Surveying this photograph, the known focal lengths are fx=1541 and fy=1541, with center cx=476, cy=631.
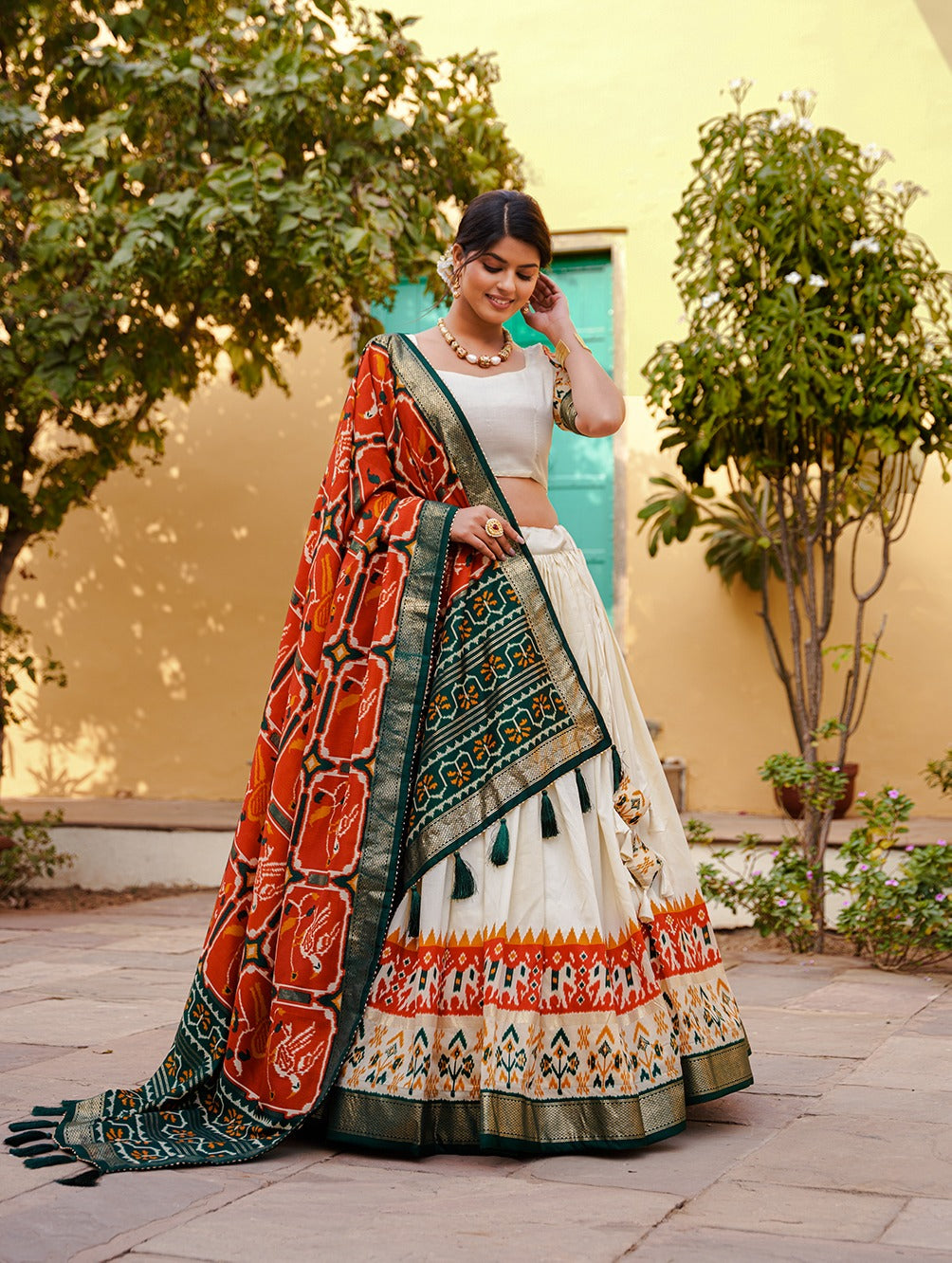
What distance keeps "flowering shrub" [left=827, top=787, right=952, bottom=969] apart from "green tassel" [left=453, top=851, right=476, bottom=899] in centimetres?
225

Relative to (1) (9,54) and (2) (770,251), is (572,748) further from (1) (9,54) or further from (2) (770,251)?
(1) (9,54)

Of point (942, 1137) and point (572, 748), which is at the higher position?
point (572, 748)

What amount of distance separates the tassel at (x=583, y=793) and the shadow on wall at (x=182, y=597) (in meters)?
5.06

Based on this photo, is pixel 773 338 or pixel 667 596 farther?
pixel 667 596

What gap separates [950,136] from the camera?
21.8 ft

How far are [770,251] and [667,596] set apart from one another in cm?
254

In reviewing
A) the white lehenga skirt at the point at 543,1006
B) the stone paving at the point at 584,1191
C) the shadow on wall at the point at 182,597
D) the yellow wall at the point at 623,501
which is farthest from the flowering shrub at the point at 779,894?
the shadow on wall at the point at 182,597

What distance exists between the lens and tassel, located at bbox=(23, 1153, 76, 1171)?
253cm

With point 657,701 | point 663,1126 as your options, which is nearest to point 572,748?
point 663,1126

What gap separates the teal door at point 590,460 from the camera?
723 centimetres

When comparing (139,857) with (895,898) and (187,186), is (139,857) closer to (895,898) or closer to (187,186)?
(187,186)

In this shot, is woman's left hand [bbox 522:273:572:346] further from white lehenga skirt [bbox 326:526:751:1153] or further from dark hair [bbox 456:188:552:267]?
white lehenga skirt [bbox 326:526:751:1153]

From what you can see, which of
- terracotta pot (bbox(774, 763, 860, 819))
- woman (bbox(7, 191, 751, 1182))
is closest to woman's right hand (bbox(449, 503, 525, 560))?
woman (bbox(7, 191, 751, 1182))

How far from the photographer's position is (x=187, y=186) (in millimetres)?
5758
